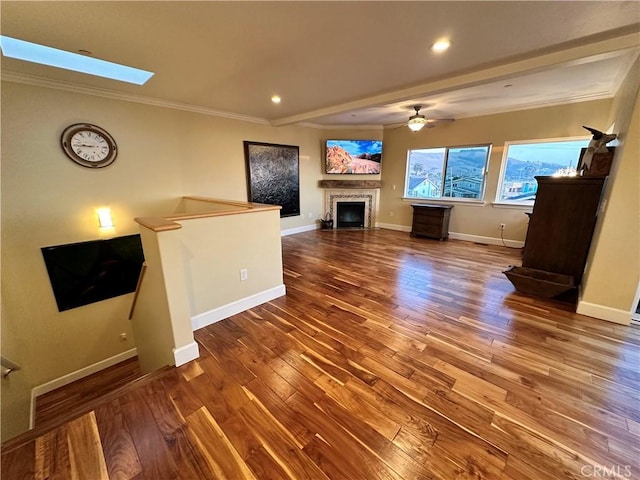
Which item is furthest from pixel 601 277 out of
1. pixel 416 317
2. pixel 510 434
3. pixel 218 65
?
pixel 218 65

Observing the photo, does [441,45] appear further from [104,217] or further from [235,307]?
[104,217]

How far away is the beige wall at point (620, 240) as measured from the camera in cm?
230

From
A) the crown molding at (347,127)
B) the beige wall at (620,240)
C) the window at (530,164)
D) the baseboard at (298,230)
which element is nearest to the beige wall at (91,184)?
the window at (530,164)

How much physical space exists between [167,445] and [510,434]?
196 centimetres

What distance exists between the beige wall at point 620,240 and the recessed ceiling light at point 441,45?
1.74m

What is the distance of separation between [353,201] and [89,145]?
17.8 feet

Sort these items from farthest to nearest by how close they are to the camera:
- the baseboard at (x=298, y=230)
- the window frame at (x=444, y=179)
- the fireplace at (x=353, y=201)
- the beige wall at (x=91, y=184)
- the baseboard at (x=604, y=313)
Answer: the fireplace at (x=353, y=201), the baseboard at (x=298, y=230), the window frame at (x=444, y=179), the beige wall at (x=91, y=184), the baseboard at (x=604, y=313)

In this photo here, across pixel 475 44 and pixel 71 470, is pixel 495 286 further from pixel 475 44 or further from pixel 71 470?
pixel 71 470

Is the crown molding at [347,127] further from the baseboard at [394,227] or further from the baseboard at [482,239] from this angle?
the baseboard at [482,239]

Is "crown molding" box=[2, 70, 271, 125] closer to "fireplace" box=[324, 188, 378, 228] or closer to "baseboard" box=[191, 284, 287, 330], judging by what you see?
"fireplace" box=[324, 188, 378, 228]

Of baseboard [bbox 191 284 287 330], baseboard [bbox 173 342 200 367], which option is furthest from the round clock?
baseboard [bbox 173 342 200 367]

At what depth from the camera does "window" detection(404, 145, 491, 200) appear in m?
5.37

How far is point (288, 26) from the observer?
202 centimetres

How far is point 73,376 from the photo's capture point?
338cm
